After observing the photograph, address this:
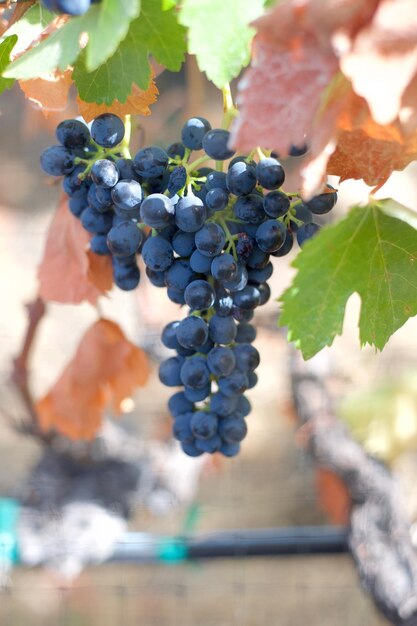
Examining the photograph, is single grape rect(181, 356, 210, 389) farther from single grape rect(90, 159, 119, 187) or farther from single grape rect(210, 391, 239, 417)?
single grape rect(90, 159, 119, 187)

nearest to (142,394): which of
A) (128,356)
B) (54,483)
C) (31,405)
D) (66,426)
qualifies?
(54,483)

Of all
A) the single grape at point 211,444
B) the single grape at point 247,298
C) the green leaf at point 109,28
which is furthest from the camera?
the single grape at point 211,444

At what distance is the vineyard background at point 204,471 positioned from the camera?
1.86 meters

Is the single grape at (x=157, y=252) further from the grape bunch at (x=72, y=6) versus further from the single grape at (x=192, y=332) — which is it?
the grape bunch at (x=72, y=6)

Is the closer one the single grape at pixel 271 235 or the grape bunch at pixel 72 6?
the grape bunch at pixel 72 6

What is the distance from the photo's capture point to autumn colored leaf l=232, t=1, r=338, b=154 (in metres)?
0.37

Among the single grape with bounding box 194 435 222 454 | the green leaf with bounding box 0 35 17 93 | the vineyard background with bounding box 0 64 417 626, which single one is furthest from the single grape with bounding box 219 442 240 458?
the vineyard background with bounding box 0 64 417 626

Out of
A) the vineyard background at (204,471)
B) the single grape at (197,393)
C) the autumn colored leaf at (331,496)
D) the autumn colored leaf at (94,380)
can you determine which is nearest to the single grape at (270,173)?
the single grape at (197,393)

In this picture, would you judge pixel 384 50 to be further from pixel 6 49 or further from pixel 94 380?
pixel 94 380

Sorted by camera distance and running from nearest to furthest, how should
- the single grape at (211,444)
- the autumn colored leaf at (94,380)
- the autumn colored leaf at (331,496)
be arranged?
the single grape at (211,444) < the autumn colored leaf at (94,380) < the autumn colored leaf at (331,496)

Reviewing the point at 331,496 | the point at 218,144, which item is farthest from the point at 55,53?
the point at 331,496

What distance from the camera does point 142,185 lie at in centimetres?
56

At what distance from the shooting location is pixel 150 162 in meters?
0.54

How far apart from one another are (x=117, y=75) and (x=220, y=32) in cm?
12
